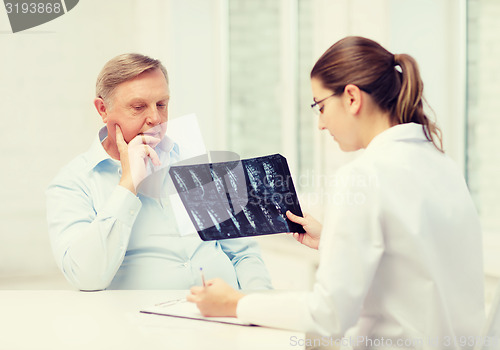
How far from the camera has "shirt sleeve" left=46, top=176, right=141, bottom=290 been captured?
1.51 m

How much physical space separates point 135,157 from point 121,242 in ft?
0.78

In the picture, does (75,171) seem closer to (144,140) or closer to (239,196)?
(144,140)

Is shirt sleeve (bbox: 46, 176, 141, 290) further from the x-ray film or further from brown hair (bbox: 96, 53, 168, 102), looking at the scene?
brown hair (bbox: 96, 53, 168, 102)

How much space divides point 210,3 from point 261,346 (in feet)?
9.95

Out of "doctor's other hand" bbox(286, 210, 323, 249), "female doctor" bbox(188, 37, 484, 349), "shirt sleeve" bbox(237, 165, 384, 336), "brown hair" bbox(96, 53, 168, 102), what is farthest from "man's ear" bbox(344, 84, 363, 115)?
"brown hair" bbox(96, 53, 168, 102)

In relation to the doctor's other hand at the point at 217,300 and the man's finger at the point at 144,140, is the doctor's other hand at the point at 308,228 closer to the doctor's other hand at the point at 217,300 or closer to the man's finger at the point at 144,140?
the doctor's other hand at the point at 217,300

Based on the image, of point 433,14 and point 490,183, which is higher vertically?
point 433,14

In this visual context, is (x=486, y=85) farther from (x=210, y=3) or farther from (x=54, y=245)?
(x=210, y=3)

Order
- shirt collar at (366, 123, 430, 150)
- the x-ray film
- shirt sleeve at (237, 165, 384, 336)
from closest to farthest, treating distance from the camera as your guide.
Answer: shirt sleeve at (237, 165, 384, 336), shirt collar at (366, 123, 430, 150), the x-ray film

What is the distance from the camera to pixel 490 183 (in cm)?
229

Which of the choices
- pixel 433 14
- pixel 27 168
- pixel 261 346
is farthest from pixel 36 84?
pixel 261 346

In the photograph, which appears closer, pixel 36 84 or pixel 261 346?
pixel 261 346

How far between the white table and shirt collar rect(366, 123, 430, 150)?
15.8 inches

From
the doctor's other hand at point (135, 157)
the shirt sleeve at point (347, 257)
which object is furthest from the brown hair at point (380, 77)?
the doctor's other hand at point (135, 157)
